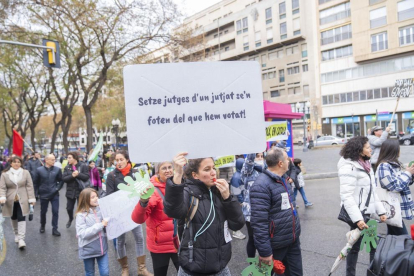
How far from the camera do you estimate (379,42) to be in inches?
1447

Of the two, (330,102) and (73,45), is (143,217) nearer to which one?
(73,45)

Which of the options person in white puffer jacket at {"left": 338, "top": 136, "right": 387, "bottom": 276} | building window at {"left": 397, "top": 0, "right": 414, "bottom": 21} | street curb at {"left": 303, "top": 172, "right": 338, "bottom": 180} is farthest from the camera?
building window at {"left": 397, "top": 0, "right": 414, "bottom": 21}

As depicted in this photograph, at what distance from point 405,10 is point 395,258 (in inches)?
1620

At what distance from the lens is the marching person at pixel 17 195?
6.05 metres

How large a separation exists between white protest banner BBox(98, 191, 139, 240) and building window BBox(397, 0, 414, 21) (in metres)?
40.1

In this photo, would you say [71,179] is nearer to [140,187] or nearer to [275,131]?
[275,131]

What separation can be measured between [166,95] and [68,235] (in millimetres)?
5536

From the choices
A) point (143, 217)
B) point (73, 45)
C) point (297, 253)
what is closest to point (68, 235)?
point (143, 217)

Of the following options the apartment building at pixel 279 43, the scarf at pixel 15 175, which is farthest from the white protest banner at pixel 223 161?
the apartment building at pixel 279 43

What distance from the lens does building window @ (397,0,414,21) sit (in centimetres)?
3431

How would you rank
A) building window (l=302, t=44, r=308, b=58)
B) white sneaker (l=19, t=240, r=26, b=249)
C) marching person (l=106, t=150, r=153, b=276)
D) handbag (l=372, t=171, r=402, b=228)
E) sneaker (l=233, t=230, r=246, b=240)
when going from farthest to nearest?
1. building window (l=302, t=44, r=308, b=58)
2. white sneaker (l=19, t=240, r=26, b=249)
3. sneaker (l=233, t=230, r=246, b=240)
4. marching person (l=106, t=150, r=153, b=276)
5. handbag (l=372, t=171, r=402, b=228)

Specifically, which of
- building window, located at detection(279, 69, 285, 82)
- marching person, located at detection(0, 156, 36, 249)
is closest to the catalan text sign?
marching person, located at detection(0, 156, 36, 249)

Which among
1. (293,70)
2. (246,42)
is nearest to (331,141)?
(293,70)

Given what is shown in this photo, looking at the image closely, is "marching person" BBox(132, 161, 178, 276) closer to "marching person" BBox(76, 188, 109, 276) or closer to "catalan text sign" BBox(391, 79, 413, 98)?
"marching person" BBox(76, 188, 109, 276)
